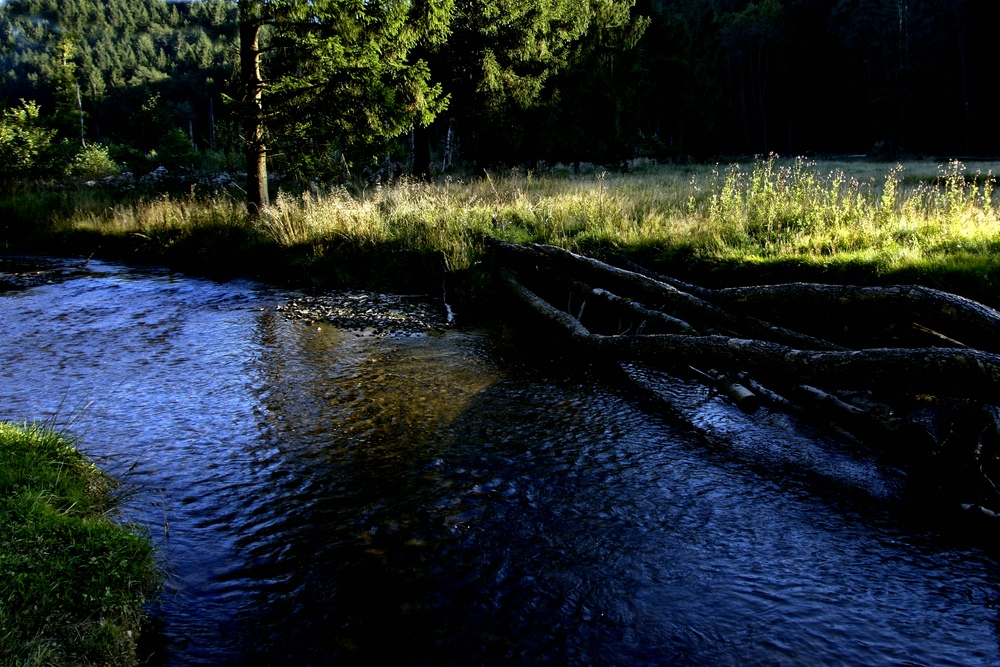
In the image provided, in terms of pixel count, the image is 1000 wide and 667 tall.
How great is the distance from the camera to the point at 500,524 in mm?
4477

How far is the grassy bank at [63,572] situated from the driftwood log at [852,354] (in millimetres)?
4737

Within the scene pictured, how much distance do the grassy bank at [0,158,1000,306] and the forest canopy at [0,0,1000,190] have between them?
225cm

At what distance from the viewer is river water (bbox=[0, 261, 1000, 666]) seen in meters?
3.44

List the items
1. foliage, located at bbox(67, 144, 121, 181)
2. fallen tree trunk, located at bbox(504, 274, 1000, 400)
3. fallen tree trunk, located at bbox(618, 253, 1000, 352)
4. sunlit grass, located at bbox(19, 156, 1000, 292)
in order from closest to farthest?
fallen tree trunk, located at bbox(504, 274, 1000, 400), fallen tree trunk, located at bbox(618, 253, 1000, 352), sunlit grass, located at bbox(19, 156, 1000, 292), foliage, located at bbox(67, 144, 121, 181)

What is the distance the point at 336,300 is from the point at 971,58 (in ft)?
147

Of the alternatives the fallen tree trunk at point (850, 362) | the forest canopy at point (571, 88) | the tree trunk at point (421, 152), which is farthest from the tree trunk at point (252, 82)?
the fallen tree trunk at point (850, 362)

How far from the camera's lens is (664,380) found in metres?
7.46

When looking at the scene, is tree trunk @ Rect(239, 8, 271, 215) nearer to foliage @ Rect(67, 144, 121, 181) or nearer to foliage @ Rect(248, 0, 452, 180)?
foliage @ Rect(248, 0, 452, 180)

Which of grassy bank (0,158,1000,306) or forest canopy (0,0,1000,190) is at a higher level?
forest canopy (0,0,1000,190)

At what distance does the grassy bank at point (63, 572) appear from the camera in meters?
2.89

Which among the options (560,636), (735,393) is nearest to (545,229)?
(735,393)

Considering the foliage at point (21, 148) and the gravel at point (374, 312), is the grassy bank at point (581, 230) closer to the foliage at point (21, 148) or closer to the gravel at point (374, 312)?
the gravel at point (374, 312)

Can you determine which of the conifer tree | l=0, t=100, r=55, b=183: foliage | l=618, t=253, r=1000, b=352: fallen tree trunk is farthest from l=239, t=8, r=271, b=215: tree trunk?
l=0, t=100, r=55, b=183: foliage

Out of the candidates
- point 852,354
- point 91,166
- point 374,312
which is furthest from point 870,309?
point 91,166
